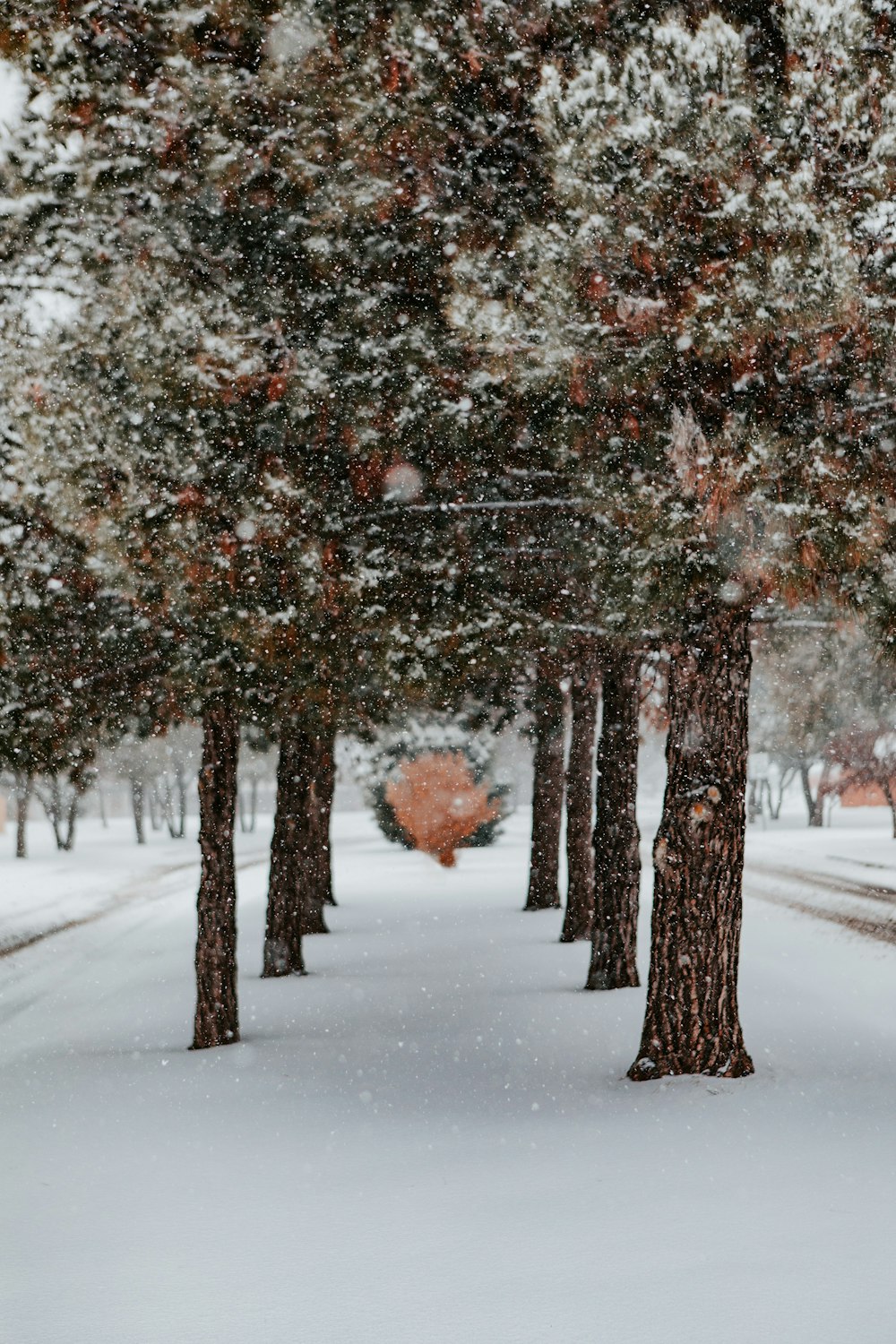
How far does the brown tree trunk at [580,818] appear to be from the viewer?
13.3 metres

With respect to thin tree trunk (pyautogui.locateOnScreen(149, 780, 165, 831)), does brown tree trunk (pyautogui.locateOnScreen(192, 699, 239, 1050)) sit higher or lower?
higher

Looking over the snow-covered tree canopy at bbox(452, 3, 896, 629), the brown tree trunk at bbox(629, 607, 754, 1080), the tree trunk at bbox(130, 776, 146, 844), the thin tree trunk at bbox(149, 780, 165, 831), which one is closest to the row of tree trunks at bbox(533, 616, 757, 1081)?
the brown tree trunk at bbox(629, 607, 754, 1080)

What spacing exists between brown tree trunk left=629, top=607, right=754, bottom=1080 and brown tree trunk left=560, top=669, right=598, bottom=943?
5.84 metres

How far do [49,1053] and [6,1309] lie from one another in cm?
520

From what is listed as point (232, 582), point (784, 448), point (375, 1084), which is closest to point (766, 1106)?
point (375, 1084)

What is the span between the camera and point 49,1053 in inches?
350

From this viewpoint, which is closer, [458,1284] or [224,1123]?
[458,1284]

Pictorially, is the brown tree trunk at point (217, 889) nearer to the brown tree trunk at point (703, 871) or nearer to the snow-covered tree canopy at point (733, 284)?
the brown tree trunk at point (703, 871)

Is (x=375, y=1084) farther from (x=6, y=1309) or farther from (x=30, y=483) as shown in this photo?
(x=30, y=483)

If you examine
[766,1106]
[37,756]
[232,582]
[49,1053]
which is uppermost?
[232,582]

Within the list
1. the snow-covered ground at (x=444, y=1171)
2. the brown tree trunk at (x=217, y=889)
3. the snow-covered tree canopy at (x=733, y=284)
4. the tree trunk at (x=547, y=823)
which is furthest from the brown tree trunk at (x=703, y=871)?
the tree trunk at (x=547, y=823)

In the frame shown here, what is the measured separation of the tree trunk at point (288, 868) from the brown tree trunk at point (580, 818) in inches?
127

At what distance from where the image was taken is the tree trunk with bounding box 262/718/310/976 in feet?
41.5

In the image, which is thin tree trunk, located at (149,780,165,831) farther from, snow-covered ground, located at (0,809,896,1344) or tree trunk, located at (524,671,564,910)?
snow-covered ground, located at (0,809,896,1344)
